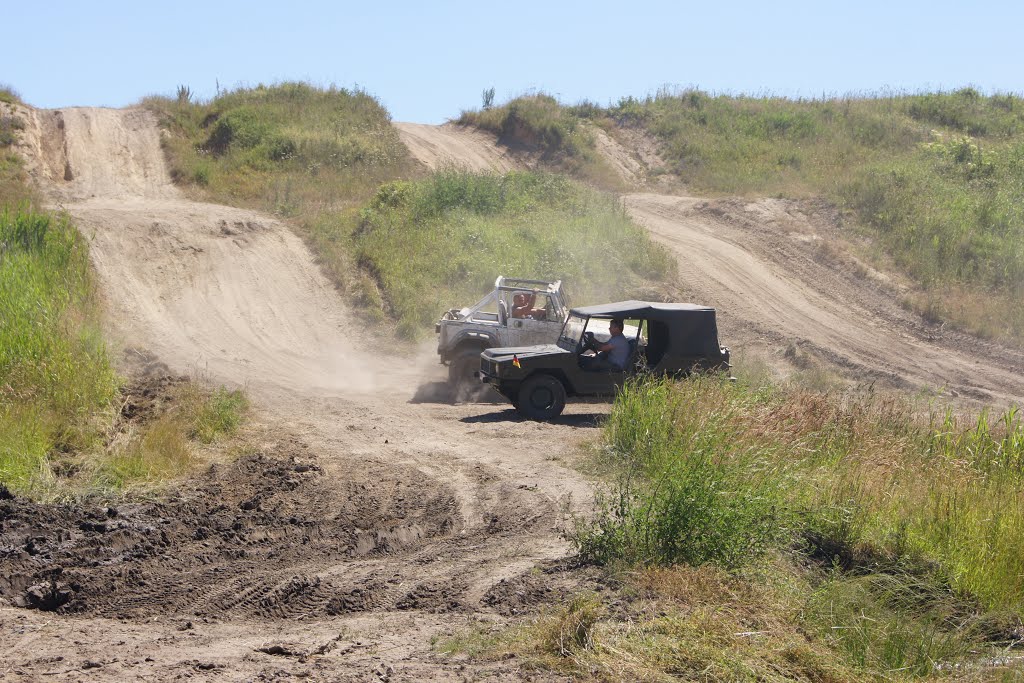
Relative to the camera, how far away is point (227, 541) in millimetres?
8289

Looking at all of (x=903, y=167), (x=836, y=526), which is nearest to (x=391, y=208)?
(x=903, y=167)

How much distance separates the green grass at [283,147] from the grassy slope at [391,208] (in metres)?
0.05

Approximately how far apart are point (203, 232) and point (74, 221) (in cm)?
280

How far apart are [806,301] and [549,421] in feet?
42.4

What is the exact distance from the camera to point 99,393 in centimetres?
1177

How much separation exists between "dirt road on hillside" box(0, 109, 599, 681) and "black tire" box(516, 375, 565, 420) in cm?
26

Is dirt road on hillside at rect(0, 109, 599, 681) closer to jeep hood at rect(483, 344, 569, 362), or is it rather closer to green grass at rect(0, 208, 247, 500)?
green grass at rect(0, 208, 247, 500)

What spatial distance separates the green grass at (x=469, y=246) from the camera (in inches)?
835

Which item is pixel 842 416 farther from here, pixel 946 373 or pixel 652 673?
pixel 946 373

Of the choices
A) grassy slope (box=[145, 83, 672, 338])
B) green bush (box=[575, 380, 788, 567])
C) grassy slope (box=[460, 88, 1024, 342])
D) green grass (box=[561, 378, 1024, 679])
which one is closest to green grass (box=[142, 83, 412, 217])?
grassy slope (box=[145, 83, 672, 338])

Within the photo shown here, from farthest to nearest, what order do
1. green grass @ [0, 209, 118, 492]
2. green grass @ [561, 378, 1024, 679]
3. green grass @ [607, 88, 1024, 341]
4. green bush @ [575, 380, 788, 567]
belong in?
green grass @ [607, 88, 1024, 341] < green grass @ [0, 209, 118, 492] < green bush @ [575, 380, 788, 567] < green grass @ [561, 378, 1024, 679]

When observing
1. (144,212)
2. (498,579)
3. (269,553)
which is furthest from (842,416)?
(144,212)

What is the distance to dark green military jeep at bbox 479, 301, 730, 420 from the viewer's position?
13281 millimetres

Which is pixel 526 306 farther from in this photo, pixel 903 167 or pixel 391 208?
pixel 903 167
